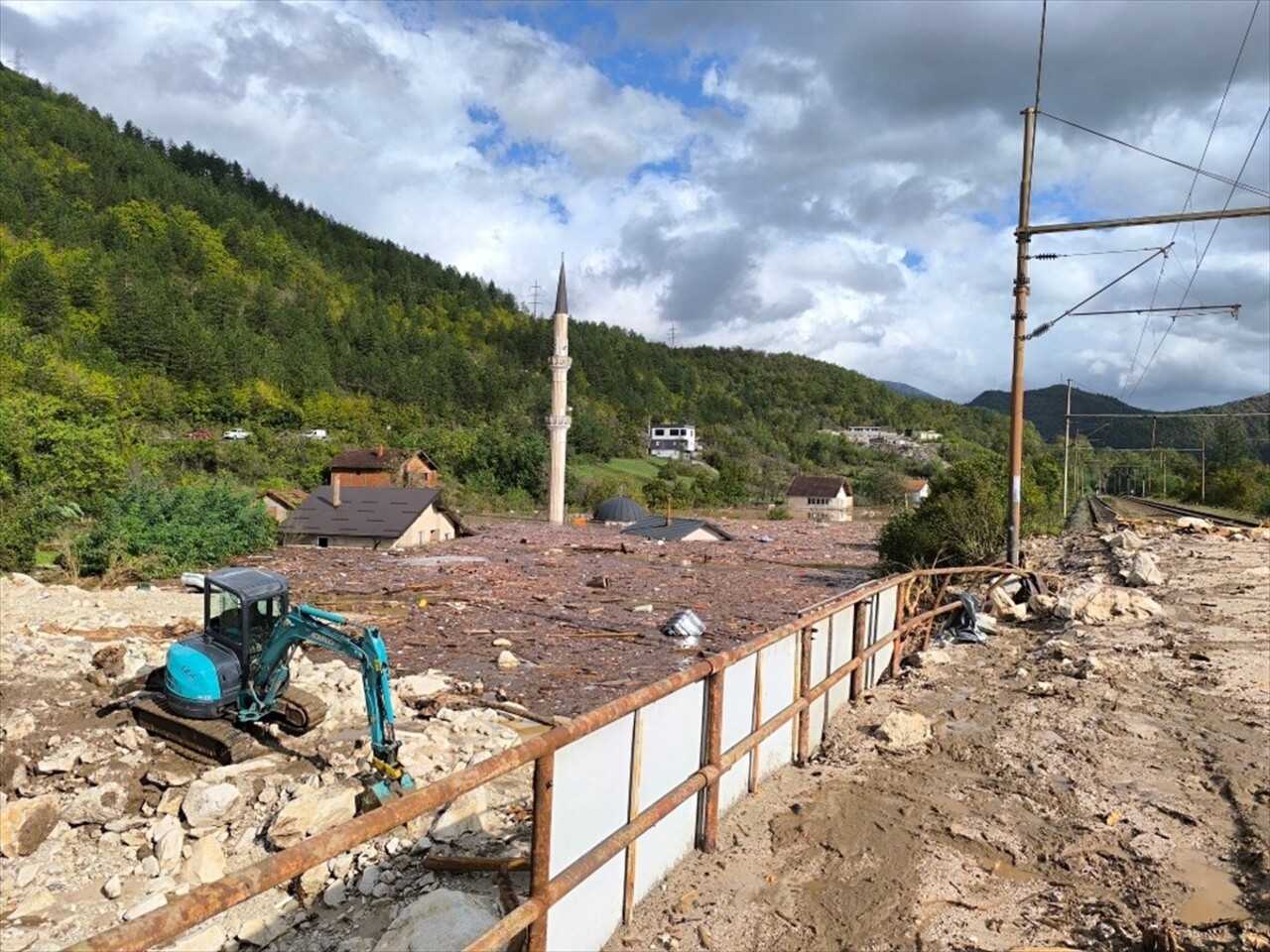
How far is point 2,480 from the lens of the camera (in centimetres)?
2334

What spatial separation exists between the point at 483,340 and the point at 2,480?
125143 mm

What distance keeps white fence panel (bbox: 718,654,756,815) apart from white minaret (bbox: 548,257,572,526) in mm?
48325

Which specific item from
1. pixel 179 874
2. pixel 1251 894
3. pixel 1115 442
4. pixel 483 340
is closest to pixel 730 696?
pixel 1251 894

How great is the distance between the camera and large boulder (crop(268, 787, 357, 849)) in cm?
639

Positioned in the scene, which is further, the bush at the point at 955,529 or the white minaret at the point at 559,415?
the white minaret at the point at 559,415

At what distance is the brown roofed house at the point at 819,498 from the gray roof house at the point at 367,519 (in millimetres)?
37938

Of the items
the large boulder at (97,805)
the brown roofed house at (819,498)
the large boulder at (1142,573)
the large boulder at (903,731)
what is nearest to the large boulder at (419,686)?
the large boulder at (97,805)

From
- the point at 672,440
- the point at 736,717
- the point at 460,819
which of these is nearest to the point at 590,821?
the point at 736,717

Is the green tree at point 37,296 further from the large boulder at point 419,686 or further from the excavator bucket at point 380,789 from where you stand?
the excavator bucket at point 380,789

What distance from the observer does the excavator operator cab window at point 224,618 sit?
8992 mm

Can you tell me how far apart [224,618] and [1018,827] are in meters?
8.39

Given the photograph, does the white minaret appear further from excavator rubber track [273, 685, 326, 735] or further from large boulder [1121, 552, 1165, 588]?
excavator rubber track [273, 685, 326, 735]

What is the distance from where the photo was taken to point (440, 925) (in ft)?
11.5

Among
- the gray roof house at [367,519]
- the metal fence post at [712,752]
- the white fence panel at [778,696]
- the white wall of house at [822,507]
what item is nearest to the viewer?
the metal fence post at [712,752]
